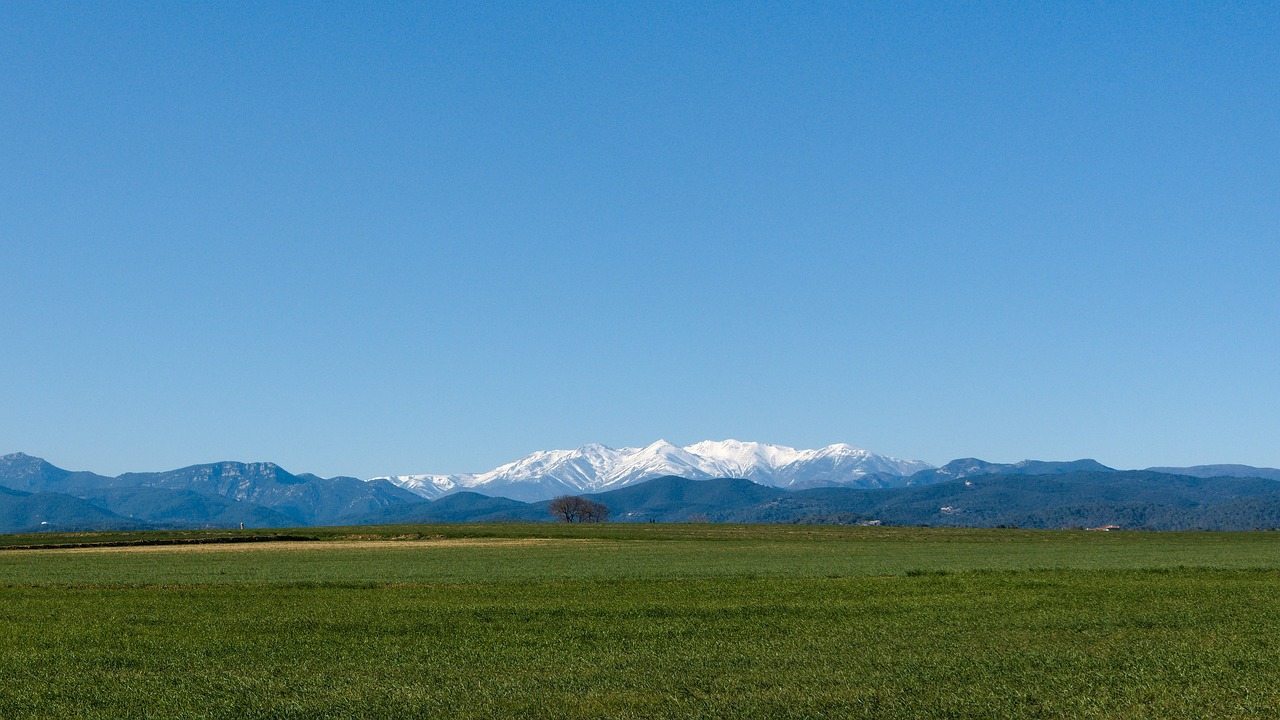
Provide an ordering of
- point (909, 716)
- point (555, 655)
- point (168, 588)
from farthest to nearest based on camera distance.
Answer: point (168, 588) < point (555, 655) < point (909, 716)

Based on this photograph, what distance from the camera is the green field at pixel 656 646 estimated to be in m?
17.5

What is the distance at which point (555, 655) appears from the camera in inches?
896

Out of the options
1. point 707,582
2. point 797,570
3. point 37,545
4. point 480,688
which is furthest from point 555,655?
point 37,545

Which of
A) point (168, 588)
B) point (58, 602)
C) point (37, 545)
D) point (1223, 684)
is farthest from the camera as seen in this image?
point (37, 545)

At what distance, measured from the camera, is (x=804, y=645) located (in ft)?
77.6

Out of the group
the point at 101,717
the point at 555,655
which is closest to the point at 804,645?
the point at 555,655

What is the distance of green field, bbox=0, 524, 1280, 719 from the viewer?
1745 cm

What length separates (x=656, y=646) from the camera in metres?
24.0

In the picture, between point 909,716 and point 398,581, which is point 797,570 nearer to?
point 398,581

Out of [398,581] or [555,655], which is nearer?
[555,655]

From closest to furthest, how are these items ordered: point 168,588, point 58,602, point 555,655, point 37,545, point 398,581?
point 555,655 → point 58,602 → point 168,588 → point 398,581 → point 37,545

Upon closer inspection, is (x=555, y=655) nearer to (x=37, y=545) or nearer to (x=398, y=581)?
(x=398, y=581)

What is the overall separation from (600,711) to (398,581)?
31.1 metres

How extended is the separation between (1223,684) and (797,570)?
112ft
